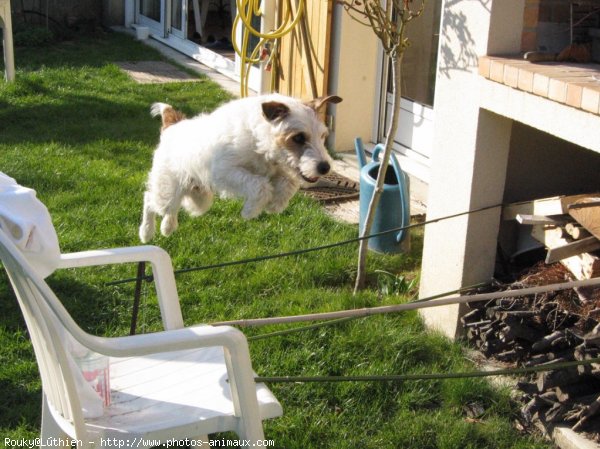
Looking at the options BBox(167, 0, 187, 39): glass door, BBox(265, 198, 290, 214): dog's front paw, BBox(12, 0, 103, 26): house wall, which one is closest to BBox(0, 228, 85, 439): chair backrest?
BBox(265, 198, 290, 214): dog's front paw

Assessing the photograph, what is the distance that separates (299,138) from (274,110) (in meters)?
0.13

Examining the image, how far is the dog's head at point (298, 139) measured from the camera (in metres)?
3.01

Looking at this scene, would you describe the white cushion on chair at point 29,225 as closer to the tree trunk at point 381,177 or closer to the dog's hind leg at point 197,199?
the dog's hind leg at point 197,199

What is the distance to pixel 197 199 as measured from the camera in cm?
366

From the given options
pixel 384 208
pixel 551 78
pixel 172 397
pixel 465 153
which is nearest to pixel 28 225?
pixel 172 397

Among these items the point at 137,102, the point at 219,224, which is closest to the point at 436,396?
the point at 219,224

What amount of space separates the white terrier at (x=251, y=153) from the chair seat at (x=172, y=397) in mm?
558

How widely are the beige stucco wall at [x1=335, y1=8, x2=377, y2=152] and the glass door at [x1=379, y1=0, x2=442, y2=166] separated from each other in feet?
1.17

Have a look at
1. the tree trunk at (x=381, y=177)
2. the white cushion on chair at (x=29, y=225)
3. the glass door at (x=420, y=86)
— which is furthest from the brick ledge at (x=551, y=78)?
the glass door at (x=420, y=86)

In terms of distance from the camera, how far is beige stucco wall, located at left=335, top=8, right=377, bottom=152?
24.5 ft

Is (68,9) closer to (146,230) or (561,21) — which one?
(561,21)

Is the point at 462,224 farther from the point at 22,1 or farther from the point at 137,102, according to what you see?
the point at 22,1

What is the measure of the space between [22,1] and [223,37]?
3.79 metres


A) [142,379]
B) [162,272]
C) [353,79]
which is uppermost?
[353,79]
